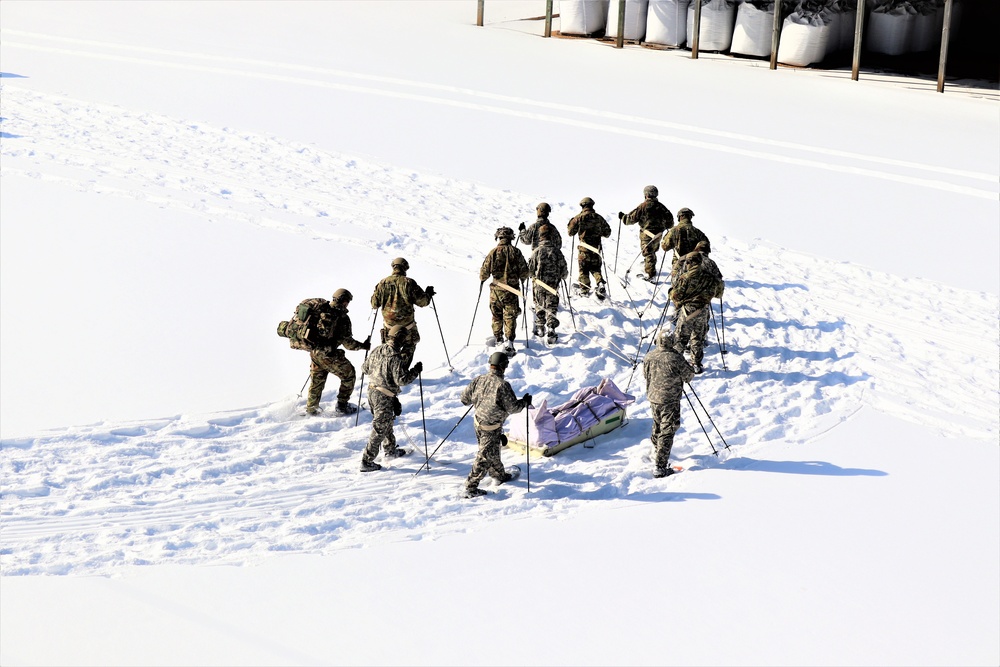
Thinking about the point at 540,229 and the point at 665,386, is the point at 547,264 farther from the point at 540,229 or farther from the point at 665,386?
the point at 665,386

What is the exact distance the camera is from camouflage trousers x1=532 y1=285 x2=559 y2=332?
1262 centimetres

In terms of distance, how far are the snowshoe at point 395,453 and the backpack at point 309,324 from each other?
121 centimetres

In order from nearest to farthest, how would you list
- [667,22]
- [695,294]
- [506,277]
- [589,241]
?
[695,294], [506,277], [589,241], [667,22]

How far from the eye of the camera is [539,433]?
10.5m

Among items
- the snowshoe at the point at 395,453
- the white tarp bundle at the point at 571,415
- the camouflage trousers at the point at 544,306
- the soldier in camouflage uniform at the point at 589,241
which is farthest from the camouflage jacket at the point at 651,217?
the snowshoe at the point at 395,453

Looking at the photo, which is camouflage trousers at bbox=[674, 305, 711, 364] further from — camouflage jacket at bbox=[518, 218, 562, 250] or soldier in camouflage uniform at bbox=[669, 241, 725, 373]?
camouflage jacket at bbox=[518, 218, 562, 250]

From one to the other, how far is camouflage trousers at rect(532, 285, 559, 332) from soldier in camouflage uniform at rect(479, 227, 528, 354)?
417mm

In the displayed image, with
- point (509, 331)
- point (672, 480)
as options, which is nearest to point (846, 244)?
point (509, 331)

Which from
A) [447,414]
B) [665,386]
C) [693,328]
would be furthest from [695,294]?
[447,414]

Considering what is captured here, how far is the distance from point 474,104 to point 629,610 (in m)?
13.9

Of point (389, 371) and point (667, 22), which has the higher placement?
point (667, 22)

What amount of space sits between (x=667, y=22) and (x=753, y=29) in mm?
1779

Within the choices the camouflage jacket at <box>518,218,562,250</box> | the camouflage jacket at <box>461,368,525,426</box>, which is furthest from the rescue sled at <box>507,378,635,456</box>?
the camouflage jacket at <box>518,218,562,250</box>

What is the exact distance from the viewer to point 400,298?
1124 cm
